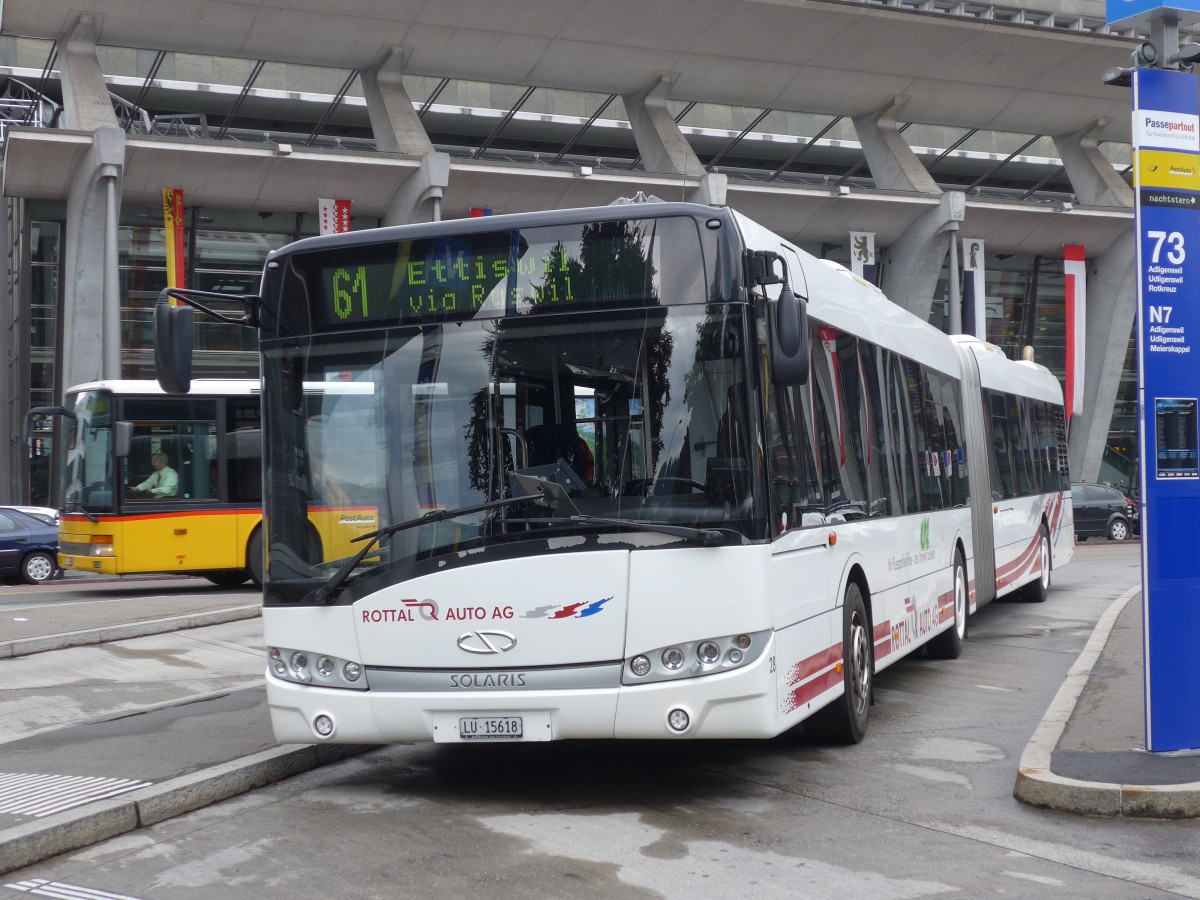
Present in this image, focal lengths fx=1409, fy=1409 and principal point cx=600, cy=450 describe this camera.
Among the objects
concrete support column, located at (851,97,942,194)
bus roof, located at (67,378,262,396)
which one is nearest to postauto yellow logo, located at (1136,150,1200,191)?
bus roof, located at (67,378,262,396)

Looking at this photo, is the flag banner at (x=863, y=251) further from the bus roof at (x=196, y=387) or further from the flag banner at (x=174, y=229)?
the bus roof at (x=196, y=387)

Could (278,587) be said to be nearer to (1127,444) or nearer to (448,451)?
(448,451)

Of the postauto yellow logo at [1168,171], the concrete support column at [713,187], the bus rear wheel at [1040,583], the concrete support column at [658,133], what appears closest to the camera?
the postauto yellow logo at [1168,171]

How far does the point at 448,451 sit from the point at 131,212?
99.5ft

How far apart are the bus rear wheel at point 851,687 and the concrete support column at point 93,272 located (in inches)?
1003

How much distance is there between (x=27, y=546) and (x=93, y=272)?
8.67m

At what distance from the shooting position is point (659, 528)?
6520 millimetres

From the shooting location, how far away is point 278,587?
7090mm

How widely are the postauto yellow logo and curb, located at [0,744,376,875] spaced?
211 inches

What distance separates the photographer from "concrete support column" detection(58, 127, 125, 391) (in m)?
30.9

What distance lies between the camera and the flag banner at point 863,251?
41.7m

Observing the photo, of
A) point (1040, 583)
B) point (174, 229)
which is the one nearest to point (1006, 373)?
point (1040, 583)

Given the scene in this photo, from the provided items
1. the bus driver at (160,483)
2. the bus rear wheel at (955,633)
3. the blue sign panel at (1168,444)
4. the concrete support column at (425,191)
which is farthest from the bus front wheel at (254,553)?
the blue sign panel at (1168,444)

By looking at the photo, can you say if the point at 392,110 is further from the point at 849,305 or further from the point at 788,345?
the point at 788,345
